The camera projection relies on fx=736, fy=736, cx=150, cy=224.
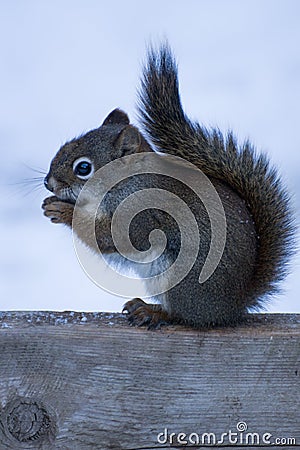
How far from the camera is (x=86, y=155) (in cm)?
165

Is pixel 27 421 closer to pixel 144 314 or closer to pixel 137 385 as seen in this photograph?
pixel 137 385

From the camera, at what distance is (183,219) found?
4.84 feet

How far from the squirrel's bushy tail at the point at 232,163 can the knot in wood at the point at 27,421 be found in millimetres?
541

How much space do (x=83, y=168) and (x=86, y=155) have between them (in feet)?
0.11

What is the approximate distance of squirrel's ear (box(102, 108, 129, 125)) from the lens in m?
1.81

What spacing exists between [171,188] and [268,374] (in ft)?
1.59

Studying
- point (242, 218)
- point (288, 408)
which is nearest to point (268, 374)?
point (288, 408)

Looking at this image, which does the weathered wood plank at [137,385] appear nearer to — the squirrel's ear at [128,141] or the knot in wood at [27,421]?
the knot in wood at [27,421]

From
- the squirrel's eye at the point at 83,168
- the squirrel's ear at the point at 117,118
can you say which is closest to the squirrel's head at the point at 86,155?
the squirrel's eye at the point at 83,168

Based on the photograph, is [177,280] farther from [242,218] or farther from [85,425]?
[85,425]

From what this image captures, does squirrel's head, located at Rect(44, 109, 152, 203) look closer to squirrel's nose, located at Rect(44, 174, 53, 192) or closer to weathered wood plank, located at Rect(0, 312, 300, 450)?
squirrel's nose, located at Rect(44, 174, 53, 192)

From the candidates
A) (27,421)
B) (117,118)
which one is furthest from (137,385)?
(117,118)

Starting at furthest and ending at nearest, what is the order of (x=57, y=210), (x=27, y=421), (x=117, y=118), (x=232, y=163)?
(x=117, y=118) < (x=57, y=210) < (x=232, y=163) < (x=27, y=421)

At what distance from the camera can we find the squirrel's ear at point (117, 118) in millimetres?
1809
